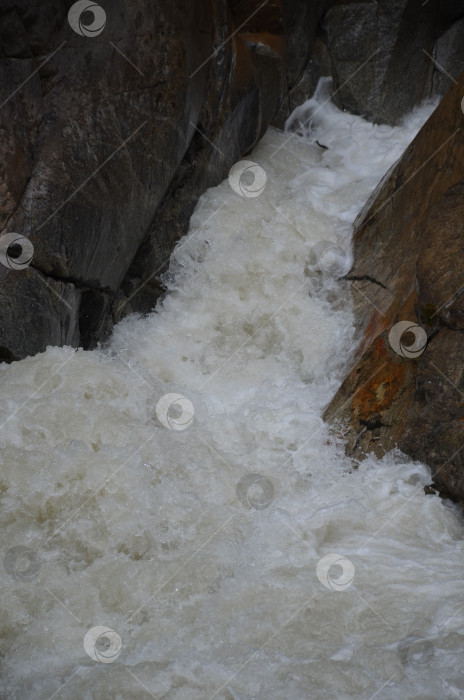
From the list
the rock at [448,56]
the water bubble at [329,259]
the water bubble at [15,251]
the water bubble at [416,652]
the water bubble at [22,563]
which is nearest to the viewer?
the water bubble at [416,652]

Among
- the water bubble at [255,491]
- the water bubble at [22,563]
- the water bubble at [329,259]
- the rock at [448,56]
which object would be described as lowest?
the water bubble at [22,563]

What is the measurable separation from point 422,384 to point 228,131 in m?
3.17

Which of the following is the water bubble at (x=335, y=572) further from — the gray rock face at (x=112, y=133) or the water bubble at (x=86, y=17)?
the water bubble at (x=86, y=17)

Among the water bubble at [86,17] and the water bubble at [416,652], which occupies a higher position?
the water bubble at [86,17]

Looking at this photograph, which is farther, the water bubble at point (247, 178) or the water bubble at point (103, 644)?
the water bubble at point (247, 178)

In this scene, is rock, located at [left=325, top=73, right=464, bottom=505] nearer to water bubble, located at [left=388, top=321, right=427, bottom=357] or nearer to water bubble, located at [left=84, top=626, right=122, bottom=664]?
water bubble, located at [left=388, top=321, right=427, bottom=357]

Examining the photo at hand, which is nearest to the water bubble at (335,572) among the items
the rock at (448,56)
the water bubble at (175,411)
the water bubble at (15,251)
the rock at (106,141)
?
the water bubble at (175,411)

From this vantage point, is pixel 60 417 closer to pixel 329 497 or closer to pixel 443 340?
pixel 329 497

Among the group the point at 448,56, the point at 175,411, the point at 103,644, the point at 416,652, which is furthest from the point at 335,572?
the point at 448,56

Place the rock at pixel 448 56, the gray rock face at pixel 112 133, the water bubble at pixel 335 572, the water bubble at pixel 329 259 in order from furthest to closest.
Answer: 1. the rock at pixel 448 56
2. the water bubble at pixel 329 259
3. the gray rock face at pixel 112 133
4. the water bubble at pixel 335 572

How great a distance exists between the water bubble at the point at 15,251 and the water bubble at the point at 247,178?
2.72m

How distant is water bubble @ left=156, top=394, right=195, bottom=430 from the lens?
4025 mm

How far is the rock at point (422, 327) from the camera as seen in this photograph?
13.0ft

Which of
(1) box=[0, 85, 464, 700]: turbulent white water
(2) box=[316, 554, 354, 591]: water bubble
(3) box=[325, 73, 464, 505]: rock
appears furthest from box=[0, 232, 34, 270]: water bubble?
(2) box=[316, 554, 354, 591]: water bubble
